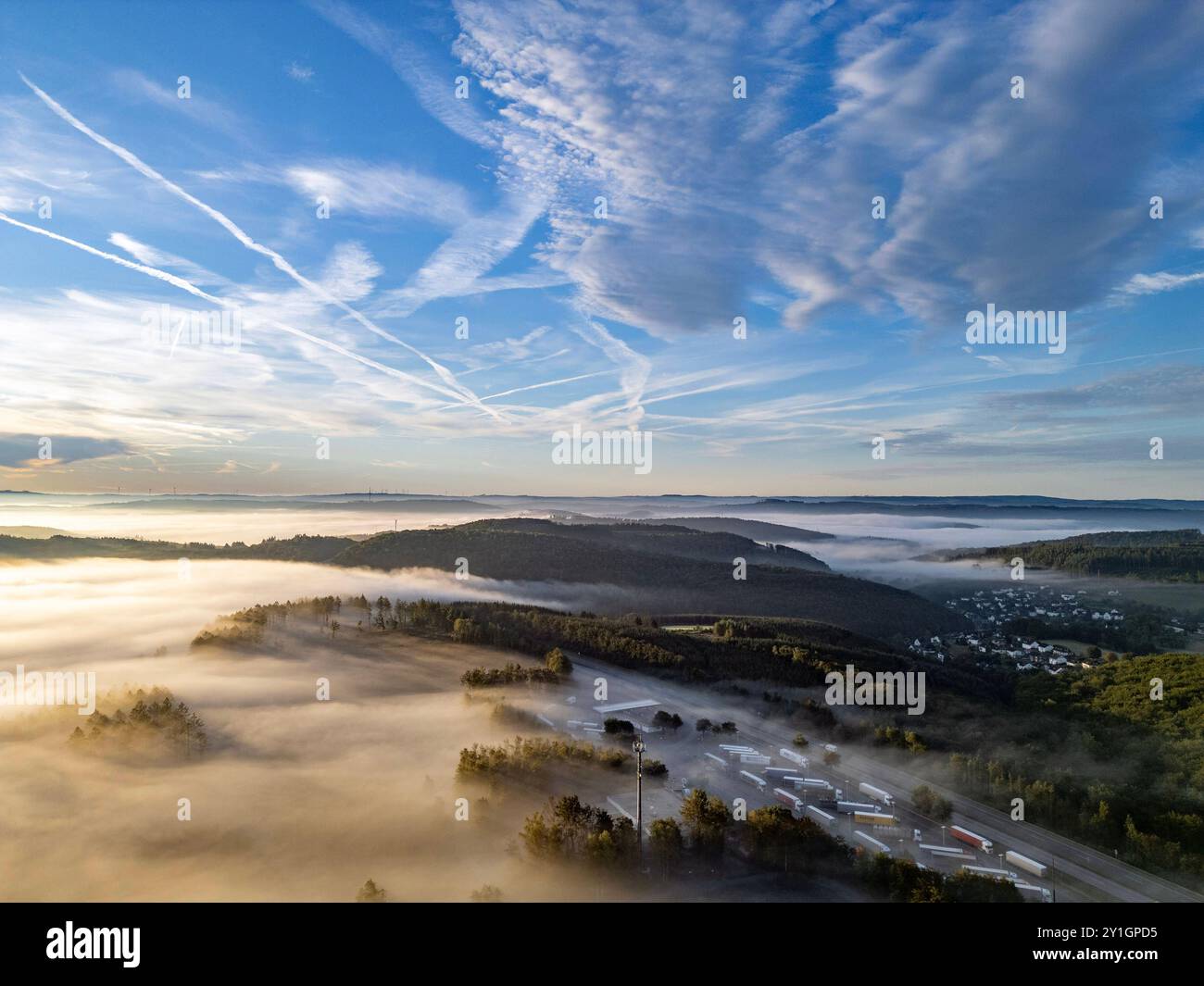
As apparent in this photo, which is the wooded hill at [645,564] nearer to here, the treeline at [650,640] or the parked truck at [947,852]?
the treeline at [650,640]

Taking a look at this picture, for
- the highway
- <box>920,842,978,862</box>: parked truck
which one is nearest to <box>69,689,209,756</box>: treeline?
the highway

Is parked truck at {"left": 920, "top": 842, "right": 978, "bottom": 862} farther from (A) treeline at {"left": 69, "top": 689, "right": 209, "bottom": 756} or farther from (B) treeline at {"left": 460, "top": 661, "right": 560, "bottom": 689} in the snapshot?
(A) treeline at {"left": 69, "top": 689, "right": 209, "bottom": 756}

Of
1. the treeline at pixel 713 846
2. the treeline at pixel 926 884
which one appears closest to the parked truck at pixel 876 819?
the treeline at pixel 713 846

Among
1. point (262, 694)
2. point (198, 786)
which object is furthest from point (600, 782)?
point (262, 694)

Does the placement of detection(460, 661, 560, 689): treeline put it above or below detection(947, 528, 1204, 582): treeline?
below

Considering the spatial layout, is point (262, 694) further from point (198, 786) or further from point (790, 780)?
point (790, 780)

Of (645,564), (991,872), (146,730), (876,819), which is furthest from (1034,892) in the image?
(645,564)
